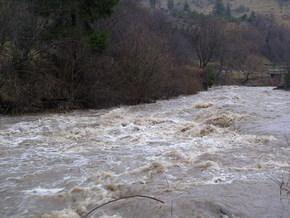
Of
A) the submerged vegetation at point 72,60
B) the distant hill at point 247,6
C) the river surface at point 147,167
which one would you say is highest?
the distant hill at point 247,6

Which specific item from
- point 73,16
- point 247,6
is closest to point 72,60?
point 73,16

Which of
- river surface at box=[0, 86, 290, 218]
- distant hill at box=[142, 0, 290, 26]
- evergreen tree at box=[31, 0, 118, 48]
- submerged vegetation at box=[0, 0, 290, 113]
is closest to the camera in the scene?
river surface at box=[0, 86, 290, 218]

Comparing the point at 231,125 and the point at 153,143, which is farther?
the point at 231,125

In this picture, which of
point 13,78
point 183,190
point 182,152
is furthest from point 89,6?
point 183,190

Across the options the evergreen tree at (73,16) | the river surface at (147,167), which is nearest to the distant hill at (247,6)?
the evergreen tree at (73,16)

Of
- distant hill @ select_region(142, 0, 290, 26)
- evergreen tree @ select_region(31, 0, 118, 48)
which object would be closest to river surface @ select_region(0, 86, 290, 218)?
evergreen tree @ select_region(31, 0, 118, 48)

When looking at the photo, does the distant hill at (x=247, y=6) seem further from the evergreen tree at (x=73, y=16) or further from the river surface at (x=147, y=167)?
the river surface at (x=147, y=167)

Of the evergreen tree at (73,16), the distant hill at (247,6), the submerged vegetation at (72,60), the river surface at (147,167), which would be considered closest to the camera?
the river surface at (147,167)

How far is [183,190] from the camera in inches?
308

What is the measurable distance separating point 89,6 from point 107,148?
13.7 meters

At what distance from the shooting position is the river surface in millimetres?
7008

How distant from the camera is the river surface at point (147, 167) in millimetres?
7008

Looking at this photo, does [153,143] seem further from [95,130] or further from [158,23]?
[158,23]

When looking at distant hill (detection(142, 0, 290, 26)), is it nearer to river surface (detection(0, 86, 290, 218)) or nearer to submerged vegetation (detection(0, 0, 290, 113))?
submerged vegetation (detection(0, 0, 290, 113))
